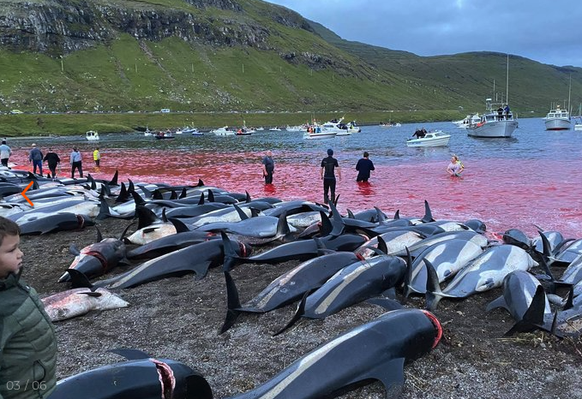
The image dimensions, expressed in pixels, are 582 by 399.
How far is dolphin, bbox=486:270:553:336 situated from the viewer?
250 inches

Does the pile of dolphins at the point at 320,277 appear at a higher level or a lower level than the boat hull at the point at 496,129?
lower

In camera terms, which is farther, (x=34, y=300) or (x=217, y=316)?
(x=217, y=316)

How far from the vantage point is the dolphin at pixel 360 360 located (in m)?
4.89

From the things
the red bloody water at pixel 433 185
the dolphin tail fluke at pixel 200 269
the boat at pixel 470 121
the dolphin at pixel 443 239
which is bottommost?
the red bloody water at pixel 433 185

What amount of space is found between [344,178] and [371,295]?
23914mm

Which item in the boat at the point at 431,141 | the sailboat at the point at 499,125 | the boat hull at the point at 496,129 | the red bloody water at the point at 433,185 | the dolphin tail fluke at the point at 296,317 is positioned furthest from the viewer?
the boat hull at the point at 496,129

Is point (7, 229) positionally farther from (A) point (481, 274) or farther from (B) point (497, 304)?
(A) point (481, 274)

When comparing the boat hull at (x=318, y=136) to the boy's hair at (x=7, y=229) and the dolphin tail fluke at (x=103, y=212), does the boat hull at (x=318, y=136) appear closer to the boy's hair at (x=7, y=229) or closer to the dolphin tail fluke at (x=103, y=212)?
the dolphin tail fluke at (x=103, y=212)

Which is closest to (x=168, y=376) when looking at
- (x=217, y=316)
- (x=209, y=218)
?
(x=217, y=316)

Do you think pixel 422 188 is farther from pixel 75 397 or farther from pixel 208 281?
pixel 75 397

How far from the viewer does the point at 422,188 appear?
85.2ft

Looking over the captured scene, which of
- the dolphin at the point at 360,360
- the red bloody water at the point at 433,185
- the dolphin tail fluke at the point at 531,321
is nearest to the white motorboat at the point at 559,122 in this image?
the red bloody water at the point at 433,185

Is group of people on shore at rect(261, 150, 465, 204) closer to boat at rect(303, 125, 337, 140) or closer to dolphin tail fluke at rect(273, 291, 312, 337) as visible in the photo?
dolphin tail fluke at rect(273, 291, 312, 337)

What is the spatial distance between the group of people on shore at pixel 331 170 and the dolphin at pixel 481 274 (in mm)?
9399
